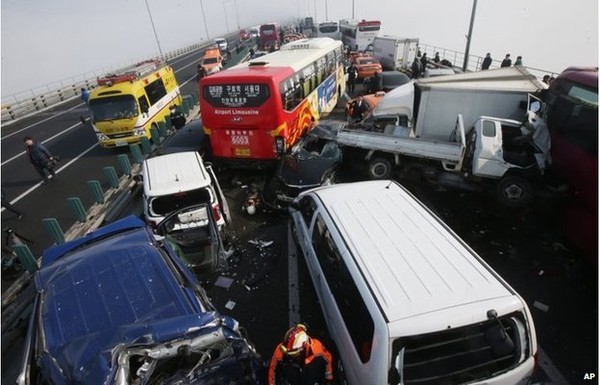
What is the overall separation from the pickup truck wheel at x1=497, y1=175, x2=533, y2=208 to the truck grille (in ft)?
16.6

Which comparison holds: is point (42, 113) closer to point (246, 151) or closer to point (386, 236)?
point (246, 151)

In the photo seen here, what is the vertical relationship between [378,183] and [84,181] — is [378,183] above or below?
above

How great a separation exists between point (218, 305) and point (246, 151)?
5038mm

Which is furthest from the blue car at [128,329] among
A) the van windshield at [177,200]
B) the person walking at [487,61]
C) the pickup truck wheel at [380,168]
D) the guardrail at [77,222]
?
the person walking at [487,61]

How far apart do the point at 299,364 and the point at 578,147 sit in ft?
21.9

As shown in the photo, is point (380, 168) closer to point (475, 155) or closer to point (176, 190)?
point (475, 155)

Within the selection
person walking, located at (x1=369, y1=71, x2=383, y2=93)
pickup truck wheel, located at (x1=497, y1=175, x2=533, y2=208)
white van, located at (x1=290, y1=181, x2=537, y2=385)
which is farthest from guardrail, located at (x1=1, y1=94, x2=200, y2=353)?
person walking, located at (x1=369, y1=71, x2=383, y2=93)

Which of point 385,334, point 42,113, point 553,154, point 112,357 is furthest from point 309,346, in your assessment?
point 42,113

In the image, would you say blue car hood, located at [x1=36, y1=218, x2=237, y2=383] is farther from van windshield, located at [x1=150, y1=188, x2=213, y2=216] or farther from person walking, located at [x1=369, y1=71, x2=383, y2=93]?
person walking, located at [x1=369, y1=71, x2=383, y2=93]

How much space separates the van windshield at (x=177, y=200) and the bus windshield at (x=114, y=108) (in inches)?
322

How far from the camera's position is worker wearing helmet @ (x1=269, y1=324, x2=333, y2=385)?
11.5 feet

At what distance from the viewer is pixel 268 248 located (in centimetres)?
733

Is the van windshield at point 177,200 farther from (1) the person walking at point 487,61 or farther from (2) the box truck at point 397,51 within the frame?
(2) the box truck at point 397,51

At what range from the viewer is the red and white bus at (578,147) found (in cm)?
582
